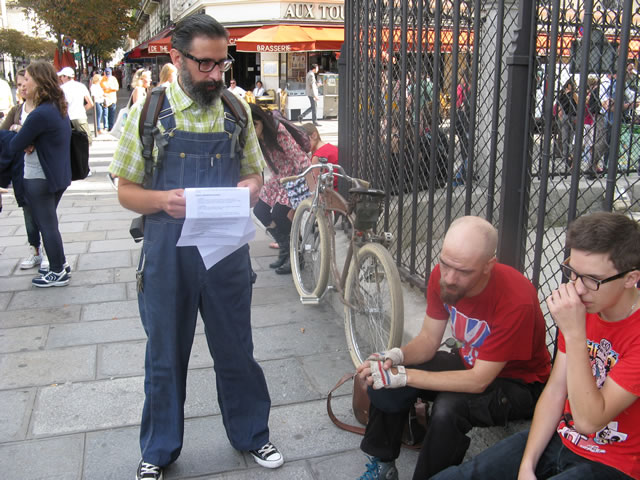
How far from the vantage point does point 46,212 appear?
5.28 meters

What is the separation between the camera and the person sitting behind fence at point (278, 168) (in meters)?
5.02

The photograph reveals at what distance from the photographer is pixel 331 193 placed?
4.45m

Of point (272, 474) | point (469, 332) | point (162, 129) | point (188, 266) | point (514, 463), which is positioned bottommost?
point (272, 474)

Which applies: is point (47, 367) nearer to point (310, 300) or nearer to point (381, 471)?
point (310, 300)

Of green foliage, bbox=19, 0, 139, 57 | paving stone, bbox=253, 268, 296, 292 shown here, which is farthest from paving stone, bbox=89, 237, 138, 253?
green foliage, bbox=19, 0, 139, 57

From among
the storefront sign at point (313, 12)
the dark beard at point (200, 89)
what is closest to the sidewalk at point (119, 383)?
the dark beard at point (200, 89)

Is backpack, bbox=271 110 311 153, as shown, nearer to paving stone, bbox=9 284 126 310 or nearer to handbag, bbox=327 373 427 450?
paving stone, bbox=9 284 126 310

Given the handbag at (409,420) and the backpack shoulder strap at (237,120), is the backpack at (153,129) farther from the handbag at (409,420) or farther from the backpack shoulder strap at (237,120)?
the handbag at (409,420)

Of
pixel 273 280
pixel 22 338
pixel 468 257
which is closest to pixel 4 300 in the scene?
pixel 22 338

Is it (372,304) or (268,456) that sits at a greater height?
(372,304)

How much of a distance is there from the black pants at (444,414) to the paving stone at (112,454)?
1116mm

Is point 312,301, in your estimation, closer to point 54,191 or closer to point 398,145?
point 398,145

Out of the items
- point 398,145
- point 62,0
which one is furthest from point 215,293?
point 62,0

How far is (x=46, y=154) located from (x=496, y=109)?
3642 millimetres
